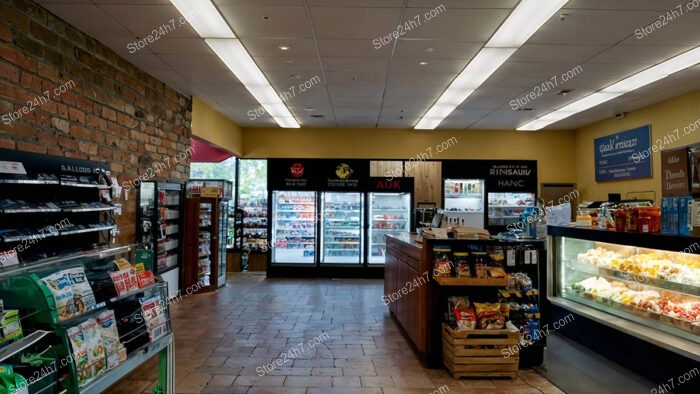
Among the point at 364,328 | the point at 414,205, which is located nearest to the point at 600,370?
the point at 364,328

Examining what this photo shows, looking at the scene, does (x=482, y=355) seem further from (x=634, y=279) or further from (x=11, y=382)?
(x=11, y=382)

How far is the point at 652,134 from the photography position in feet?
21.8

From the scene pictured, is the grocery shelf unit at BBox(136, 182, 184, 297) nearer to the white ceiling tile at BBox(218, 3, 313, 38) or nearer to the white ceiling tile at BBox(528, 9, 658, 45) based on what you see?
the white ceiling tile at BBox(218, 3, 313, 38)

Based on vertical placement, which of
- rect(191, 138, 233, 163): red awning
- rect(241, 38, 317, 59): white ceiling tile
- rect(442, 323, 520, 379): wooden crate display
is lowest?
rect(442, 323, 520, 379): wooden crate display

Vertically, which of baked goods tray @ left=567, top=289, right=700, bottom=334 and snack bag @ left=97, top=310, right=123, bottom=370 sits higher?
snack bag @ left=97, top=310, right=123, bottom=370

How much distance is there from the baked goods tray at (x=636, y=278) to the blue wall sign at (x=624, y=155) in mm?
3981

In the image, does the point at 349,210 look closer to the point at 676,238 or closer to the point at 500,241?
the point at 500,241

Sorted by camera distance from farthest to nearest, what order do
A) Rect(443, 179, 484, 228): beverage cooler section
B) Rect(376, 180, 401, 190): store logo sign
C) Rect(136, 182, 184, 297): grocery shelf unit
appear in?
1. Rect(443, 179, 484, 228): beverage cooler section
2. Rect(376, 180, 401, 190): store logo sign
3. Rect(136, 182, 184, 297): grocery shelf unit

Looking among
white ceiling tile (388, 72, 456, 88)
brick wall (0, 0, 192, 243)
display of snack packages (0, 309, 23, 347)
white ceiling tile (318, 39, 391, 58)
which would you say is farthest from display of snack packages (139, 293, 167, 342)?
white ceiling tile (388, 72, 456, 88)

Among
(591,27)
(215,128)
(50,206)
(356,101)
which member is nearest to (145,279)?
(50,206)

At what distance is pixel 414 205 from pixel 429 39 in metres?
4.74

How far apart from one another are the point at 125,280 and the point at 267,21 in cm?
263

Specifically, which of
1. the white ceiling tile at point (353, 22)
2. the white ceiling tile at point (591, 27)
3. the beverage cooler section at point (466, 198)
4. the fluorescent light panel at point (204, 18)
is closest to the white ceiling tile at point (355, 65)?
the white ceiling tile at point (353, 22)

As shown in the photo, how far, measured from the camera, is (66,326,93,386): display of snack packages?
1886 millimetres
